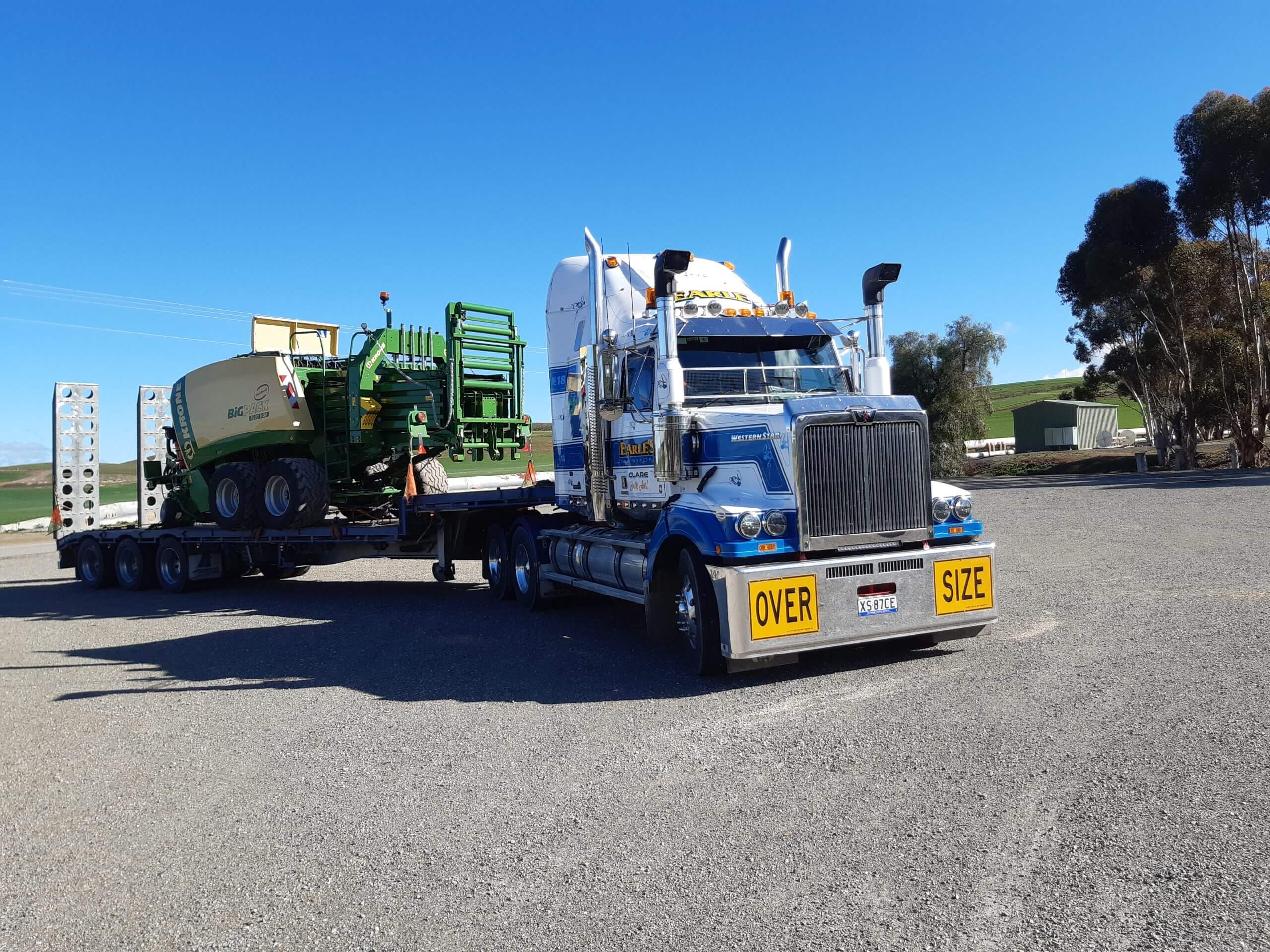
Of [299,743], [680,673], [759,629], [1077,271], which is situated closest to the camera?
[299,743]

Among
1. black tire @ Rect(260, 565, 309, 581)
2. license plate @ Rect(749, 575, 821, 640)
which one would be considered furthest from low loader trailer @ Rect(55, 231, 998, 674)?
black tire @ Rect(260, 565, 309, 581)

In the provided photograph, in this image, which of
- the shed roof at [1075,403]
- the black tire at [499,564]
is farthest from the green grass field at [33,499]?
the shed roof at [1075,403]

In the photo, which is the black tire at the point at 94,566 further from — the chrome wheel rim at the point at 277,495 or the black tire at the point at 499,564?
the black tire at the point at 499,564

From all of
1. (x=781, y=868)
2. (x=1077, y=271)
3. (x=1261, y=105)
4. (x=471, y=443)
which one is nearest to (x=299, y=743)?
(x=781, y=868)

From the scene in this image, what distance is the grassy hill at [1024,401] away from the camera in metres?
88.4

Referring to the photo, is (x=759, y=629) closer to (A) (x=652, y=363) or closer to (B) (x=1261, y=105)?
(A) (x=652, y=363)

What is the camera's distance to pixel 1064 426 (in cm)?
6266

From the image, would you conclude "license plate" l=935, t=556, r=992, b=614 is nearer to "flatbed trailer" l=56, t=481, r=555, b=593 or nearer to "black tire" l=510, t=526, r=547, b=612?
"black tire" l=510, t=526, r=547, b=612

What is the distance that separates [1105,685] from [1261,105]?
35696mm

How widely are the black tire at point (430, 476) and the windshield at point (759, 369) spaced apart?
21.5ft

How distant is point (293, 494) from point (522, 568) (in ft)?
13.1

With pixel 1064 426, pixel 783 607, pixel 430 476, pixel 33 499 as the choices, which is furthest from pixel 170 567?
pixel 1064 426

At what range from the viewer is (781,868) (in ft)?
13.6

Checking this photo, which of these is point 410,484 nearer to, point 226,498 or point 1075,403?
point 226,498
